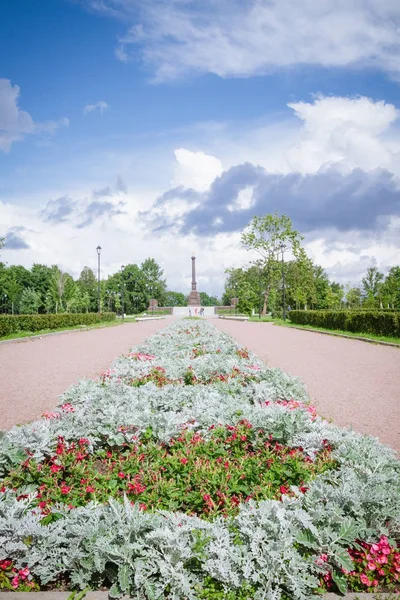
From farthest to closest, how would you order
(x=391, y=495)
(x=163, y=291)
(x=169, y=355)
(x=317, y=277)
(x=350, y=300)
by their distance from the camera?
(x=163, y=291)
(x=317, y=277)
(x=350, y=300)
(x=169, y=355)
(x=391, y=495)

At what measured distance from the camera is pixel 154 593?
6.95 feet

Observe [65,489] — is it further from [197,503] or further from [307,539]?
[307,539]

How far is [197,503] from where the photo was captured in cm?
293

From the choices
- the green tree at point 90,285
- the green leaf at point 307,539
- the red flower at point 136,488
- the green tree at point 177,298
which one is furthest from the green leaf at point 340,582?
the green tree at point 177,298

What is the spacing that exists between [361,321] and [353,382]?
1284cm

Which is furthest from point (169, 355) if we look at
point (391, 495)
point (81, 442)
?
point (391, 495)

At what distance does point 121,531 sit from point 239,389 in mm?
3930

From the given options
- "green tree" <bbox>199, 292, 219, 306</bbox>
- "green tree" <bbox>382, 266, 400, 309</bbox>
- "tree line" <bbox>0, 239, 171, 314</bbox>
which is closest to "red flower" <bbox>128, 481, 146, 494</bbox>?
"green tree" <bbox>382, 266, 400, 309</bbox>

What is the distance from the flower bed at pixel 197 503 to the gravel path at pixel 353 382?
4.59ft

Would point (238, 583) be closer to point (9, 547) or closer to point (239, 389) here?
point (9, 547)

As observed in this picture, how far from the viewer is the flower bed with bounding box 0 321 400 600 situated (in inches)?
87.9

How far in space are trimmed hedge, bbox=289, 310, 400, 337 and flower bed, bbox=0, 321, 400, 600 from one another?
47.3ft

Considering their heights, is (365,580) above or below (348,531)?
below

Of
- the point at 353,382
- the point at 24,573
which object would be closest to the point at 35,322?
the point at 353,382
